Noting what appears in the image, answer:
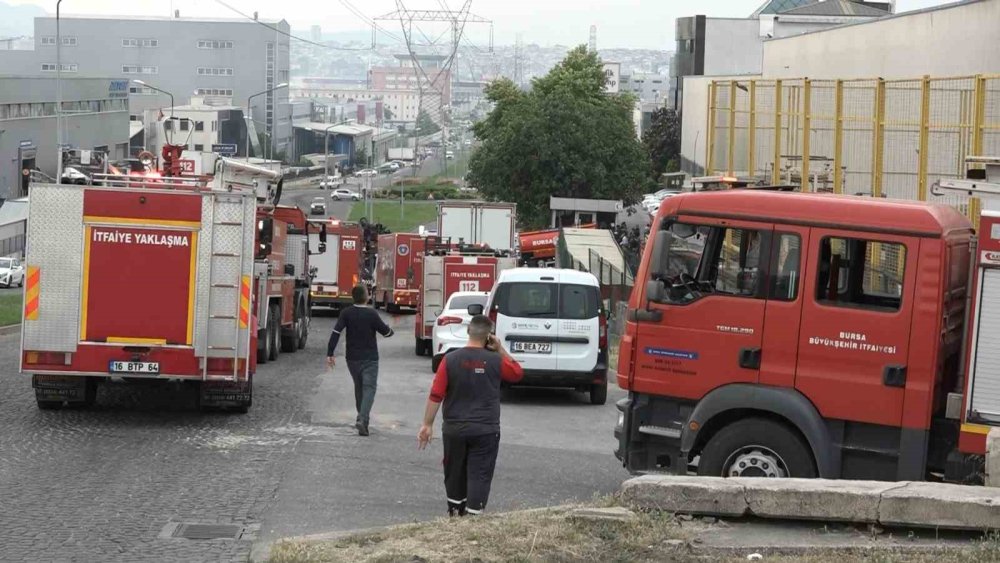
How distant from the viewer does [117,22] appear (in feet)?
601

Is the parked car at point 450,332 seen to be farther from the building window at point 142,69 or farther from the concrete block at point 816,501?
the building window at point 142,69

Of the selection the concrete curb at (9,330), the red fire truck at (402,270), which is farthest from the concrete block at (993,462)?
the red fire truck at (402,270)

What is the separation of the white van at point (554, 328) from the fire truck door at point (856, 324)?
9.08 meters

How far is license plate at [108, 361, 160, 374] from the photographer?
54.2 ft

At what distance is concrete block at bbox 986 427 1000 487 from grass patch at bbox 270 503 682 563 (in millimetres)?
2265

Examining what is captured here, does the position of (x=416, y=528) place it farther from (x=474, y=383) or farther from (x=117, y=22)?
(x=117, y=22)

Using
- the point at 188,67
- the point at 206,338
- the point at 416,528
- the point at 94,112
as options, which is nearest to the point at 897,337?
the point at 416,528

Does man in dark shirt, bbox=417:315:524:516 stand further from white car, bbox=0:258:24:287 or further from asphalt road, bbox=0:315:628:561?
white car, bbox=0:258:24:287

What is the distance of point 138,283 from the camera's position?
1667 centimetres

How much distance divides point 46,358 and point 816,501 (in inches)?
406

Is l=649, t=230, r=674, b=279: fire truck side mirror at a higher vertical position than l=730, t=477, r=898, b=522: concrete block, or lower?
higher

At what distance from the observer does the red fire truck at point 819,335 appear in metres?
10.7

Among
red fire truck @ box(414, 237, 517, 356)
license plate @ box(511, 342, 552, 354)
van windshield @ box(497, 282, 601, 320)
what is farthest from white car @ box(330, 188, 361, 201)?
license plate @ box(511, 342, 552, 354)

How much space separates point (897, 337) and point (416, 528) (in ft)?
12.9
